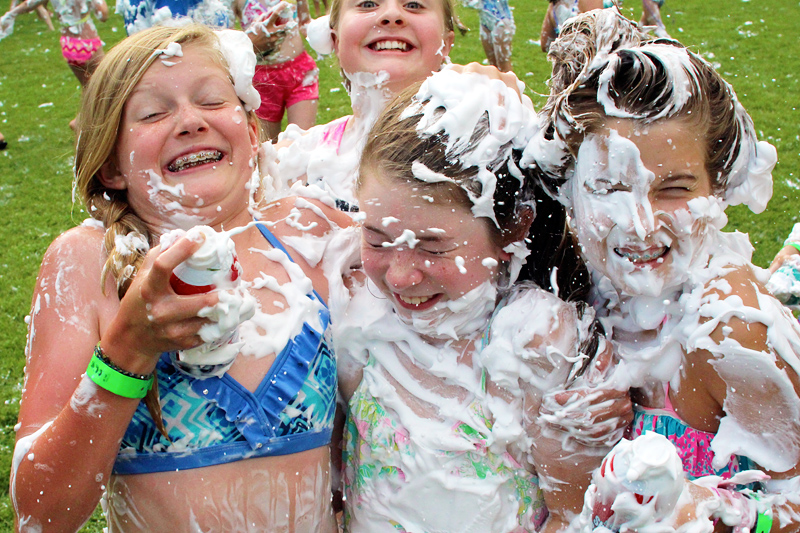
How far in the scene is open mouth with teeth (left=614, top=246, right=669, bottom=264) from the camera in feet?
5.59

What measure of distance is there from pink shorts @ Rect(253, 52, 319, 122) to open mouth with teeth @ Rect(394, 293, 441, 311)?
11.3ft

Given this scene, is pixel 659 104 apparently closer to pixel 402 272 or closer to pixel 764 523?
pixel 402 272

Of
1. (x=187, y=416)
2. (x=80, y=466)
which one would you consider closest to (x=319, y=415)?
(x=187, y=416)

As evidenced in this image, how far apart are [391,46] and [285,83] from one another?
2417 millimetres

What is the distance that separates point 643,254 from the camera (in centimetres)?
171

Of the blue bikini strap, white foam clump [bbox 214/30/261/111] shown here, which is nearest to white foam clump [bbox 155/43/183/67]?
white foam clump [bbox 214/30/261/111]

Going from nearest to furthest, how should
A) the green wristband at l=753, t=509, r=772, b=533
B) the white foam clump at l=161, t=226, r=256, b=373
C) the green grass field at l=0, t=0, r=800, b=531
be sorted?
the white foam clump at l=161, t=226, r=256, b=373 → the green wristband at l=753, t=509, r=772, b=533 → the green grass field at l=0, t=0, r=800, b=531

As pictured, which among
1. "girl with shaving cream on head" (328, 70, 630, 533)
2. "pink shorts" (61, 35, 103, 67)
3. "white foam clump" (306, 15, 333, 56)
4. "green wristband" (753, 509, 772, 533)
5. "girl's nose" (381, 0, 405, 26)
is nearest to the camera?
"green wristband" (753, 509, 772, 533)

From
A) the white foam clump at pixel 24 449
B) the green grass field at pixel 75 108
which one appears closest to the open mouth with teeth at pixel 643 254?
the white foam clump at pixel 24 449

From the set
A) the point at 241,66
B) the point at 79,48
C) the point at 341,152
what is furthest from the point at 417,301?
the point at 79,48

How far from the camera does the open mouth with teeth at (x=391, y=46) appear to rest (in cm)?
276

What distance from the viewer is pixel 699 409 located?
1.75m

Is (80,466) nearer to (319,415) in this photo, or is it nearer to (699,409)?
(319,415)

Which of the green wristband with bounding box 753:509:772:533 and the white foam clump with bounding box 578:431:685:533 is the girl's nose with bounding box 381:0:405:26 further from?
the green wristband with bounding box 753:509:772:533
